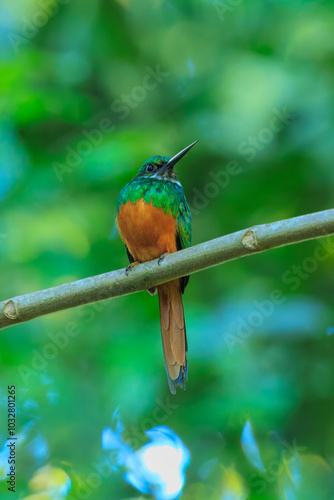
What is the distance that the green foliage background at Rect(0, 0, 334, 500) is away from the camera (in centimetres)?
327

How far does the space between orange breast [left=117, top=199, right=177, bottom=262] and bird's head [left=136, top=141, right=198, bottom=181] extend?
32cm

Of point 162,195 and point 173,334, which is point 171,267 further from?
A: point 162,195

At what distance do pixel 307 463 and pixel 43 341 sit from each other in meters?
1.58

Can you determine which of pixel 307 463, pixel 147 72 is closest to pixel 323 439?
pixel 307 463

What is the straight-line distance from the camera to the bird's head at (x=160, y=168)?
3485 millimetres

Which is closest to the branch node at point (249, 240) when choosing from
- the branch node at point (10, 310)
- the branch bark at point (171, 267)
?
the branch bark at point (171, 267)

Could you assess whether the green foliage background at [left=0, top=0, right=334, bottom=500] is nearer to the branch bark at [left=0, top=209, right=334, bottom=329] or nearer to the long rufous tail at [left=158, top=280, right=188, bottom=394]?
the long rufous tail at [left=158, top=280, right=188, bottom=394]

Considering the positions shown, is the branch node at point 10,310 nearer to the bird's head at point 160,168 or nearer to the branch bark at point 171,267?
the branch bark at point 171,267

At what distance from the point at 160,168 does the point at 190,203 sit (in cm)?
59

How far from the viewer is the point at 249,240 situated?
194 cm

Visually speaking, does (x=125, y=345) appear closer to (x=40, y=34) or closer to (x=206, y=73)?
(x=206, y=73)

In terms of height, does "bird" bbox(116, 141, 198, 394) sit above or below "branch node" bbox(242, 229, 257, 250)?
above

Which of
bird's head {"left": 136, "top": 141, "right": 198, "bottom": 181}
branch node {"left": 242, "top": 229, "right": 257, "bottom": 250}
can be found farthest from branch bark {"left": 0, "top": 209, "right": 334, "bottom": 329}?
bird's head {"left": 136, "top": 141, "right": 198, "bottom": 181}

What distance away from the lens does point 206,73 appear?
4.06 metres
